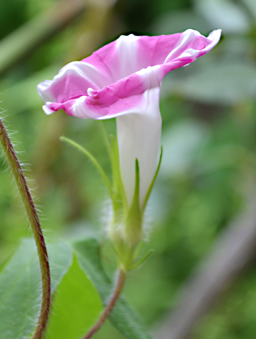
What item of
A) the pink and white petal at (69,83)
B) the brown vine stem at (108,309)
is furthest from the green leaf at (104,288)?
the pink and white petal at (69,83)

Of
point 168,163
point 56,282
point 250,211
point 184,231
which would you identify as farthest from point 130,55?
point 184,231

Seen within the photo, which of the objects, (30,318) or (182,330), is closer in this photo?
(30,318)

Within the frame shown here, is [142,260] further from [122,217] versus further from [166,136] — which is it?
[166,136]

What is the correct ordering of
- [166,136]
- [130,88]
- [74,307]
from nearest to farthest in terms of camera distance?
[130,88] < [74,307] < [166,136]

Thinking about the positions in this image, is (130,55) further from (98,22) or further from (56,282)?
(98,22)

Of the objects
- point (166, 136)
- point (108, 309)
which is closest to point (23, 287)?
point (108, 309)

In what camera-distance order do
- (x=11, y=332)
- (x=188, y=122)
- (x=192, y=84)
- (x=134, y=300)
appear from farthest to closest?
(x=134, y=300) < (x=188, y=122) < (x=192, y=84) < (x=11, y=332)
